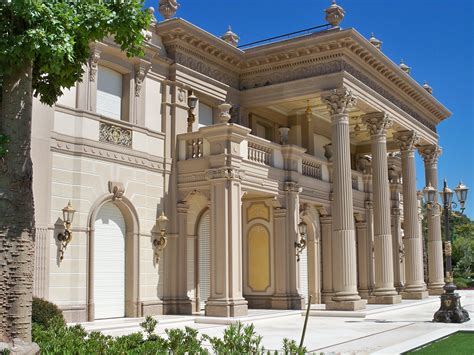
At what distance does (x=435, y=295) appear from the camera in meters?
31.5

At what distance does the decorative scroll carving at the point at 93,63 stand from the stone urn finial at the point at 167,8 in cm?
423

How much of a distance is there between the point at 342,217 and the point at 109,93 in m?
8.82

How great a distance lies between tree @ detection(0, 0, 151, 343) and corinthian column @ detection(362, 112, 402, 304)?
1852cm

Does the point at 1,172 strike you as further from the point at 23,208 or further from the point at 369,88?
the point at 369,88

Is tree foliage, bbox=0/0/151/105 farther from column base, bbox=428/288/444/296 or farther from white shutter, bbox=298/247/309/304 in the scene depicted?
column base, bbox=428/288/444/296

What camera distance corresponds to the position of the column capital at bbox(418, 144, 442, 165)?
33.0 m

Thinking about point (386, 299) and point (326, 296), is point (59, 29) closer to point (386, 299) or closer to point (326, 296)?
point (386, 299)

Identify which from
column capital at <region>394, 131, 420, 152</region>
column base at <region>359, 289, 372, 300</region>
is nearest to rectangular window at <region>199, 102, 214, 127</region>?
column capital at <region>394, 131, 420, 152</region>

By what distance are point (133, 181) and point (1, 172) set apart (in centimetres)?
1150

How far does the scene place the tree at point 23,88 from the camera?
24.1 feet

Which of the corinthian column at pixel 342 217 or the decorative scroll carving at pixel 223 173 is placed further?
the corinthian column at pixel 342 217

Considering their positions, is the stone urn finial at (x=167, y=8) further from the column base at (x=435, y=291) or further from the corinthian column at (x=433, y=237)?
the column base at (x=435, y=291)

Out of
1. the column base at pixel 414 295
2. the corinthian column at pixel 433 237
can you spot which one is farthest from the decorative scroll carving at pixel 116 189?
the corinthian column at pixel 433 237

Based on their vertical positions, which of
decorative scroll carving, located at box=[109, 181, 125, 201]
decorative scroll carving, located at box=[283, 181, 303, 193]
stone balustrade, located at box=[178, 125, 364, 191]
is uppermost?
stone balustrade, located at box=[178, 125, 364, 191]
